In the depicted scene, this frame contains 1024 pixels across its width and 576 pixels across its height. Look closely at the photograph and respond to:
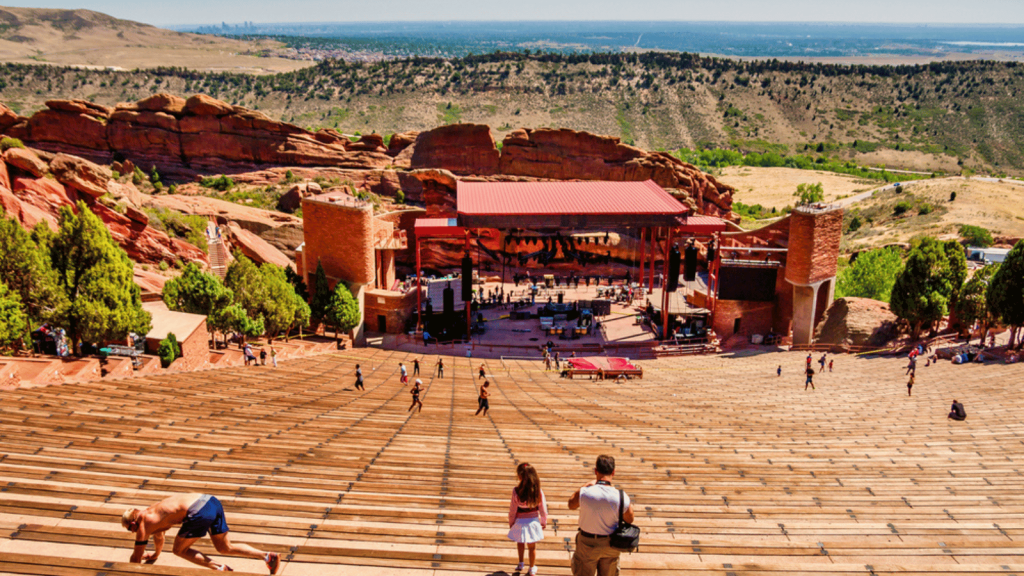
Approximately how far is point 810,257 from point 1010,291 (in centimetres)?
903

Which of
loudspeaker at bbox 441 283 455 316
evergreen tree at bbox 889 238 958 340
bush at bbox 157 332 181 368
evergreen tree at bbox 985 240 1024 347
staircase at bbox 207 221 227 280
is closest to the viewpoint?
bush at bbox 157 332 181 368

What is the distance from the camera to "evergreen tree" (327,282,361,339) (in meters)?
34.5

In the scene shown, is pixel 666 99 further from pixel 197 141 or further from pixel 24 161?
pixel 24 161

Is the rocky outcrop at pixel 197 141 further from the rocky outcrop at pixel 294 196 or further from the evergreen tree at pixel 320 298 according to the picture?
the evergreen tree at pixel 320 298

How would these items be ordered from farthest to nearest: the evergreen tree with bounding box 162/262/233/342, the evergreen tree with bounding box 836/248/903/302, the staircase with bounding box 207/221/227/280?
the evergreen tree with bounding box 836/248/903/302 → the staircase with bounding box 207/221/227/280 → the evergreen tree with bounding box 162/262/233/342

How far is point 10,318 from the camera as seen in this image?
1903 centimetres

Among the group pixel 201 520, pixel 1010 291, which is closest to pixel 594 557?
pixel 201 520

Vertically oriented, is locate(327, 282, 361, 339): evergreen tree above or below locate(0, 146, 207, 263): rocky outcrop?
below

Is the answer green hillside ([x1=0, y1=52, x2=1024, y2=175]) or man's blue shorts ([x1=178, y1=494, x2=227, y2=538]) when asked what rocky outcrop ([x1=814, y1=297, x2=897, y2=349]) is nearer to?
man's blue shorts ([x1=178, y1=494, x2=227, y2=538])

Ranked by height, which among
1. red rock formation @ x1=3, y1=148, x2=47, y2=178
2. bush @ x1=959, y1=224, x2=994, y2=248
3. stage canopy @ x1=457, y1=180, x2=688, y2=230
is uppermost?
red rock formation @ x1=3, y1=148, x2=47, y2=178

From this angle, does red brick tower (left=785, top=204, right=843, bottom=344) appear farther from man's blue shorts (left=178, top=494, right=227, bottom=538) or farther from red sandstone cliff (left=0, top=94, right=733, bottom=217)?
man's blue shorts (left=178, top=494, right=227, bottom=538)

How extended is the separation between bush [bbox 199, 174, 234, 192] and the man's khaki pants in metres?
67.1

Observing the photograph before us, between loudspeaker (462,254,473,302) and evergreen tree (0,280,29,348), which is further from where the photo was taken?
loudspeaker (462,254,473,302)

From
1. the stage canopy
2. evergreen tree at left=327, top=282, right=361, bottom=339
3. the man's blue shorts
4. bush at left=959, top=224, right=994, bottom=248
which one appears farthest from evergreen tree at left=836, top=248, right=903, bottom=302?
the man's blue shorts
